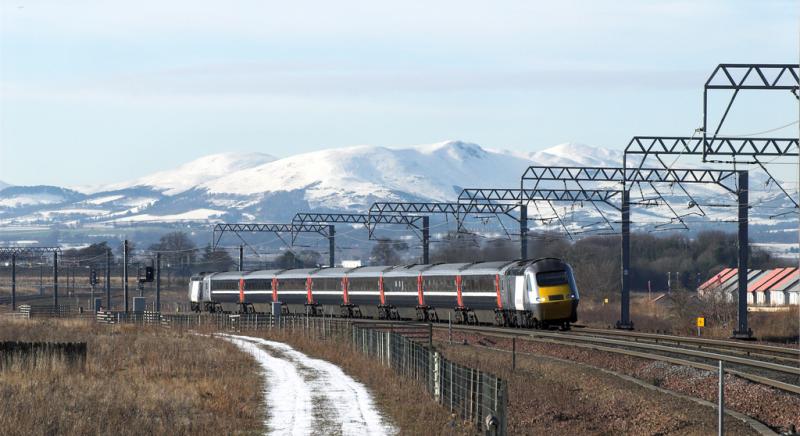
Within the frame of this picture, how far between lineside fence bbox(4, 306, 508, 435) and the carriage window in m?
6.42

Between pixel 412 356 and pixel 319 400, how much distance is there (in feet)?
14.7

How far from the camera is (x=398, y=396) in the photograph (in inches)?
1449

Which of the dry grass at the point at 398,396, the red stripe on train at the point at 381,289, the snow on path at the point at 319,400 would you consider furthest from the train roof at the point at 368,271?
the snow on path at the point at 319,400

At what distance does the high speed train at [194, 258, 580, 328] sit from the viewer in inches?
2768

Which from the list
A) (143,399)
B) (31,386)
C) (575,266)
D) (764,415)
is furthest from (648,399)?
(575,266)

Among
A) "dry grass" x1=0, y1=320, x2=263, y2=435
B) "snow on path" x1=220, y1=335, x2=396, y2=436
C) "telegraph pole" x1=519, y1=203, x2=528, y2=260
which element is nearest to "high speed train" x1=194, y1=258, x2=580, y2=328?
"telegraph pole" x1=519, y1=203, x2=528, y2=260

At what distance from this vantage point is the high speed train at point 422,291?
7031cm

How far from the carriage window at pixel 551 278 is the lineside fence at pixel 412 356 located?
6422mm

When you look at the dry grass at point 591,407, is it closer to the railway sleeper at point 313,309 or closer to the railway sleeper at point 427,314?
the railway sleeper at point 427,314

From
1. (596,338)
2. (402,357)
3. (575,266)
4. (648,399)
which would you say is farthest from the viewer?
(575,266)

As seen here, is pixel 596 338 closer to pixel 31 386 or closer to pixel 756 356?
pixel 756 356

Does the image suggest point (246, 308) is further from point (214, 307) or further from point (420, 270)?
point (420, 270)

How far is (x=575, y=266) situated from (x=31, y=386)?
441ft

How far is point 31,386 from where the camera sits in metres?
38.9
